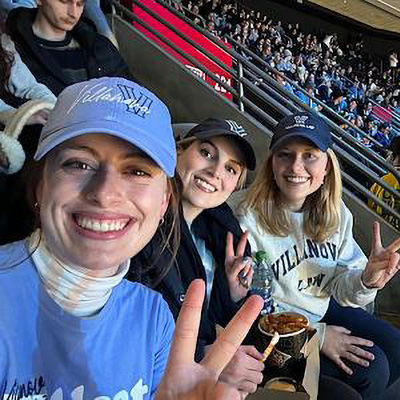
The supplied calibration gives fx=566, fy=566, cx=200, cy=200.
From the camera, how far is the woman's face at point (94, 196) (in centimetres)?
82

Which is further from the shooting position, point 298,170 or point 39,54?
point 298,170

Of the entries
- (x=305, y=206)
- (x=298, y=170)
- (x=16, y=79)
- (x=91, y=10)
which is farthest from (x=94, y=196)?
(x=91, y=10)

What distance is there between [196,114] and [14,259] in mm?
3071

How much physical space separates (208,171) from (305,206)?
53 centimetres

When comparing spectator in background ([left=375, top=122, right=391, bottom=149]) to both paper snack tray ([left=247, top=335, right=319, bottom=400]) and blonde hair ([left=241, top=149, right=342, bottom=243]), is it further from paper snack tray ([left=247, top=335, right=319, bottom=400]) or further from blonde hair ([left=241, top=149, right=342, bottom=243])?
paper snack tray ([left=247, top=335, right=319, bottom=400])

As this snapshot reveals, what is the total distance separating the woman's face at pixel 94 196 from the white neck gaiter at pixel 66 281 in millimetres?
15

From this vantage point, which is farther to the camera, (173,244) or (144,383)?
(173,244)

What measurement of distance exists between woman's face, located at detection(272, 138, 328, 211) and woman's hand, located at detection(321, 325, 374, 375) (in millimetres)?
483

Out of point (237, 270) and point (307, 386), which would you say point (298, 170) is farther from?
point (307, 386)

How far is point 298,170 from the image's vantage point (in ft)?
6.43

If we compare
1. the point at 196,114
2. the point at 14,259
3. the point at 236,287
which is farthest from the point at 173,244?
the point at 196,114

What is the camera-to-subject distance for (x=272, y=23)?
12.8 meters

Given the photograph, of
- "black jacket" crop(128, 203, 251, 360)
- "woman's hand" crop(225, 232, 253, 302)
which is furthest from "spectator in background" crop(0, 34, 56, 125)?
"woman's hand" crop(225, 232, 253, 302)

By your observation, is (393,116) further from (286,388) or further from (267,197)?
(286,388)
